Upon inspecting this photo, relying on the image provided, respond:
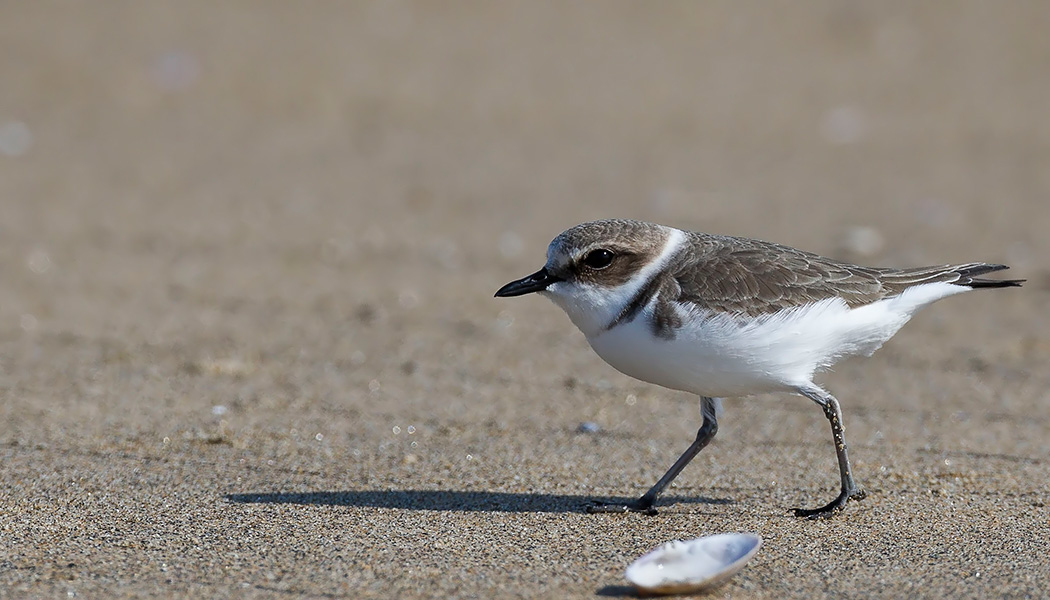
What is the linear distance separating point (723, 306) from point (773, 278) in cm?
29

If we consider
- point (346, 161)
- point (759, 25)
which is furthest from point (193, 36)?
point (759, 25)

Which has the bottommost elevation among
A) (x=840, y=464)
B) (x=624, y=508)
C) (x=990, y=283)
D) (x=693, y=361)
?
(x=624, y=508)

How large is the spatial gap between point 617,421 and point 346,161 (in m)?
5.59

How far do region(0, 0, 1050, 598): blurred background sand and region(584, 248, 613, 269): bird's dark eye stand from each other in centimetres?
92

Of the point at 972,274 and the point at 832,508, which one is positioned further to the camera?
the point at 972,274

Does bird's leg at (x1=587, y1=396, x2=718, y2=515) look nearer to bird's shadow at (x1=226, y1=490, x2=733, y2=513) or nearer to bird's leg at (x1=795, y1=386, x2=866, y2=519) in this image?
bird's shadow at (x1=226, y1=490, x2=733, y2=513)

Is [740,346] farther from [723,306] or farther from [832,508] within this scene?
[832,508]

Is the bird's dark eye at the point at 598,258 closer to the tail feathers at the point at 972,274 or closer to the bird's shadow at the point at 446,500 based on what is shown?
the bird's shadow at the point at 446,500

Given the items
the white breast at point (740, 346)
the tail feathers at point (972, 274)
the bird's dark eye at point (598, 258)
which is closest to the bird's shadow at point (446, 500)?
the white breast at point (740, 346)

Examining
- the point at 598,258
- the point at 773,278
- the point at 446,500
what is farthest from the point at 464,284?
the point at 773,278

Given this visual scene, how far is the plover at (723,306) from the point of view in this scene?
4188 mm

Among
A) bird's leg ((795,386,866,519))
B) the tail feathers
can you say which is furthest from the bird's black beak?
the tail feathers

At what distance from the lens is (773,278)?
173 inches

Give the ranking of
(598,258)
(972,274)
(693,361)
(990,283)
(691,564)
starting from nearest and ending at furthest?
(691,564) → (693,361) → (598,258) → (990,283) → (972,274)
